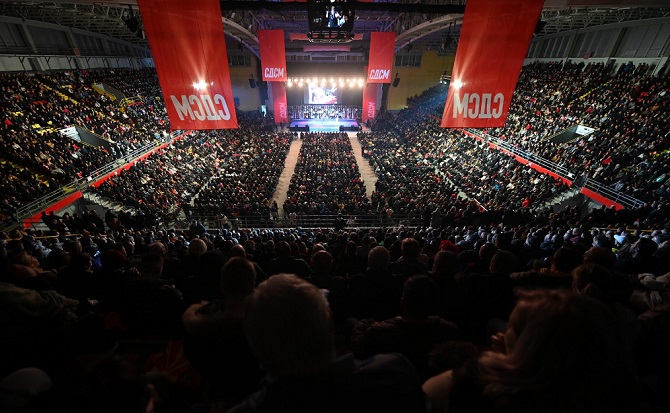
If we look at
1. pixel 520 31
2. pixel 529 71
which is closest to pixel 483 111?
pixel 520 31

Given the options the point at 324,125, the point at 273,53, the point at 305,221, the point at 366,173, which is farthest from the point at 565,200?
the point at 324,125

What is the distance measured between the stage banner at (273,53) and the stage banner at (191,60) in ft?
53.8

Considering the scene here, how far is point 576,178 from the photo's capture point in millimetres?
14109

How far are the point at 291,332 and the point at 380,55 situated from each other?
75.2 feet

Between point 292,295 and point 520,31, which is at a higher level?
point 520,31

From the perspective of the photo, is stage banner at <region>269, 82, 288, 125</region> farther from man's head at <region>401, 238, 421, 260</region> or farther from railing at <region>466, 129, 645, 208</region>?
man's head at <region>401, 238, 421, 260</region>

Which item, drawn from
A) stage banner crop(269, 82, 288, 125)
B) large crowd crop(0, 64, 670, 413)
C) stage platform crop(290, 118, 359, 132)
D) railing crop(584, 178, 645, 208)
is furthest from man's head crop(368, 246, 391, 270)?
stage banner crop(269, 82, 288, 125)

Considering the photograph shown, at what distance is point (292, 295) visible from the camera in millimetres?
1134

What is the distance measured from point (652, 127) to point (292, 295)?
789 inches

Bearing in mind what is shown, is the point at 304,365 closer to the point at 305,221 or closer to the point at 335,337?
the point at 335,337

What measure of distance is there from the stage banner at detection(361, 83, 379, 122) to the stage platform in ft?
5.58

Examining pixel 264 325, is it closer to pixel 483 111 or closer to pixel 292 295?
pixel 292 295

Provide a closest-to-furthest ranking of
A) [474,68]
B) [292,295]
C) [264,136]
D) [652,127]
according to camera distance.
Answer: [292,295] < [474,68] < [652,127] < [264,136]

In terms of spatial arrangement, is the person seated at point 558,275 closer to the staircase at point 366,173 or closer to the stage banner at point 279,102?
the staircase at point 366,173
